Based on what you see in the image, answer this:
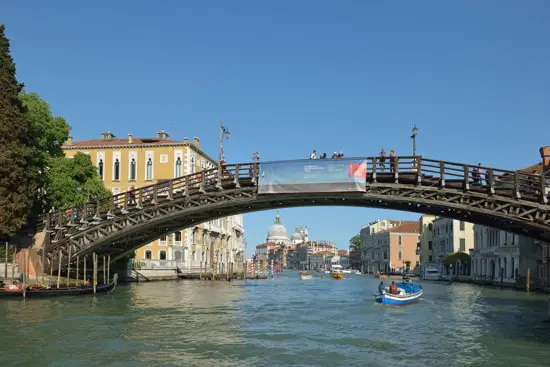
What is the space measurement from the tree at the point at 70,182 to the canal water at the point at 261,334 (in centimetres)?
1062

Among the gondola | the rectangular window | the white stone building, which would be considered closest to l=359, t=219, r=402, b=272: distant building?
the rectangular window

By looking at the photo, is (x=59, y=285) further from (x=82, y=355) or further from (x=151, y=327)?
(x=82, y=355)

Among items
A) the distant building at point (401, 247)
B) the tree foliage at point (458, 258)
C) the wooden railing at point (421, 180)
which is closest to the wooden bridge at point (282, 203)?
the wooden railing at point (421, 180)

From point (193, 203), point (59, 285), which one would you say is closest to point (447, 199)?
point (193, 203)

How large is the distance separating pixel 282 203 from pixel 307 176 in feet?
12.5

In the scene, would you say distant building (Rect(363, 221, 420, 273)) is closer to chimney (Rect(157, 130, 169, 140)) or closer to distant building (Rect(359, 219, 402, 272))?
distant building (Rect(359, 219, 402, 272))

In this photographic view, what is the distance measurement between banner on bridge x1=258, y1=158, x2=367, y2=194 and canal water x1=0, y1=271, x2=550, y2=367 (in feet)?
18.2

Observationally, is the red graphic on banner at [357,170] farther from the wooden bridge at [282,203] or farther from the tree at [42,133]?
the tree at [42,133]

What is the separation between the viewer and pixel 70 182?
129ft

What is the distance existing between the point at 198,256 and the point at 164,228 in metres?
29.2

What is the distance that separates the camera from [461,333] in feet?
67.9

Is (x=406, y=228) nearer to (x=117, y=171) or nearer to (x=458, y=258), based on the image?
(x=458, y=258)

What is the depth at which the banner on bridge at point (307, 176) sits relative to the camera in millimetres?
27766

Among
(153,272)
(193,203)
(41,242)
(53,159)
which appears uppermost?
(53,159)
